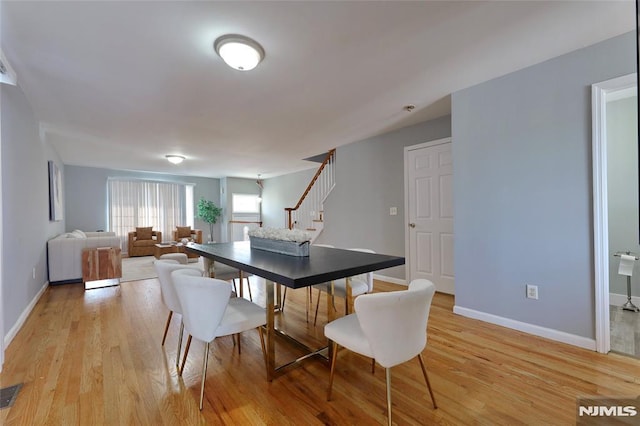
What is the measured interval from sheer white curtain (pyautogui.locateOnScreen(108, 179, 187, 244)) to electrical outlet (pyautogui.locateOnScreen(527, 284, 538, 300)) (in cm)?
857

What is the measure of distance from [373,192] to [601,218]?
2816mm

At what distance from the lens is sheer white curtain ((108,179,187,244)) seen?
24.7 feet

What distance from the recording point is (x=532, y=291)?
8.08ft

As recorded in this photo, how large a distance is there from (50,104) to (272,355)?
3679 millimetres

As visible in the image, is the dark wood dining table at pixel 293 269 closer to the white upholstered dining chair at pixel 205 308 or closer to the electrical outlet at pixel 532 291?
the white upholstered dining chair at pixel 205 308

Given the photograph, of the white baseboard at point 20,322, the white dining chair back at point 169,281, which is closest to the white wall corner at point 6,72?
the white dining chair back at point 169,281

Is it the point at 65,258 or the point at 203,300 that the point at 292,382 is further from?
the point at 65,258

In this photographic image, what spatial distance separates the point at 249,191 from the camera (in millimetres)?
9320

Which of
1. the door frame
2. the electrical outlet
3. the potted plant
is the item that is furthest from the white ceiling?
the potted plant

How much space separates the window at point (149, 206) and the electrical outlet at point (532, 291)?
Result: 28.3 ft

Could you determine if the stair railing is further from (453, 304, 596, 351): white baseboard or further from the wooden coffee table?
(453, 304, 596, 351): white baseboard

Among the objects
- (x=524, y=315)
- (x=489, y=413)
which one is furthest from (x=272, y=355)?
(x=524, y=315)

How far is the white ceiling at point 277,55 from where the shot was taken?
1.71m

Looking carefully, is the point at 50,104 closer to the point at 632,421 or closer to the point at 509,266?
the point at 509,266
